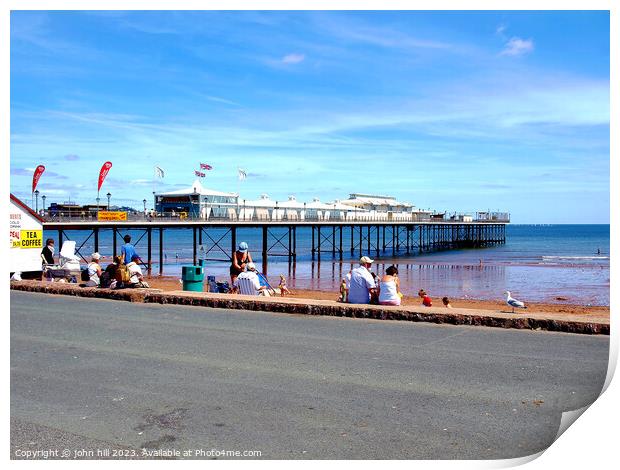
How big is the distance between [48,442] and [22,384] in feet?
5.09

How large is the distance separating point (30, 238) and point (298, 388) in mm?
11591

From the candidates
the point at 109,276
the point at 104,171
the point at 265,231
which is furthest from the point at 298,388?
the point at 265,231

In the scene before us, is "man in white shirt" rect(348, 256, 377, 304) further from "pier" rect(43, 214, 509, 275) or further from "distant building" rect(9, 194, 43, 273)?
"pier" rect(43, 214, 509, 275)

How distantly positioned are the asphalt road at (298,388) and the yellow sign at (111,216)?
31046mm

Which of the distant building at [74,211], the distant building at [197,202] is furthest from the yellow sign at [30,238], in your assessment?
the distant building at [197,202]

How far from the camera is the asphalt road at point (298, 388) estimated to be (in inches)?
172

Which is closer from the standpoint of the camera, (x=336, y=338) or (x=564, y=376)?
(x=564, y=376)

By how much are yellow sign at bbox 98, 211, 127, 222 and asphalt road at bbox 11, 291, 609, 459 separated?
102ft

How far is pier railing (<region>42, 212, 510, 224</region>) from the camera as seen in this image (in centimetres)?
3862

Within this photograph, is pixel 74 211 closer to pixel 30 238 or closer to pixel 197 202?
pixel 197 202

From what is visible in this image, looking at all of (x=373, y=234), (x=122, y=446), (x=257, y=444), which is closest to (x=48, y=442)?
(x=122, y=446)

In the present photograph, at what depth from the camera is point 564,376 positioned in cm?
577

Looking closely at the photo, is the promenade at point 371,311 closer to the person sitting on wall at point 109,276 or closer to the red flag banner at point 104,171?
the person sitting on wall at point 109,276
